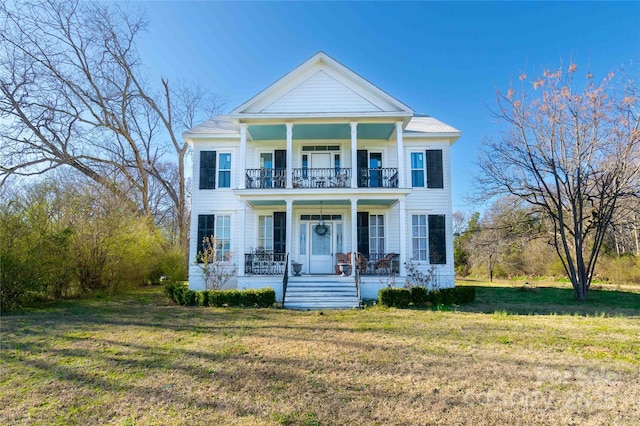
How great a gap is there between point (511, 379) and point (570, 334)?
11.4ft

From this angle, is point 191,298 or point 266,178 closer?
point 191,298

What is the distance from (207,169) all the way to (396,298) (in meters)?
8.94

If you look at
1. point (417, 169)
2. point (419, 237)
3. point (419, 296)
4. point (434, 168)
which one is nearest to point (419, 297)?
point (419, 296)

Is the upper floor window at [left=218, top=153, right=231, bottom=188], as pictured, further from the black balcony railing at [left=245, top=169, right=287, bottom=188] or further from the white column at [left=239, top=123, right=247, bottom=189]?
the white column at [left=239, top=123, right=247, bottom=189]

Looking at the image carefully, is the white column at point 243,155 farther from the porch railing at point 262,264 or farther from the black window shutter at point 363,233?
the black window shutter at point 363,233

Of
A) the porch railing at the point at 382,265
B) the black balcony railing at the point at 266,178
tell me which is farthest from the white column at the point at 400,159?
the black balcony railing at the point at 266,178

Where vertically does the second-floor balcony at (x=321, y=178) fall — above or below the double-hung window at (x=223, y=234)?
above

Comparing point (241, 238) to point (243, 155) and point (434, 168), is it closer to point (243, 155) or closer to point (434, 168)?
point (243, 155)

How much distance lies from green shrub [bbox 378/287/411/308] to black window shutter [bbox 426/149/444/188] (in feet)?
17.6

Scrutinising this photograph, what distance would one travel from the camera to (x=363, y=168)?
542 inches

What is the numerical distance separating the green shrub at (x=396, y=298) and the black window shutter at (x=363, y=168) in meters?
4.78

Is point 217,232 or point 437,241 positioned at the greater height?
point 217,232

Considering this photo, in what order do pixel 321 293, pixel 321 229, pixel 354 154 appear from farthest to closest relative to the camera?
pixel 321 229, pixel 354 154, pixel 321 293

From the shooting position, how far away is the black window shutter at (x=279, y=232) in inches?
536
